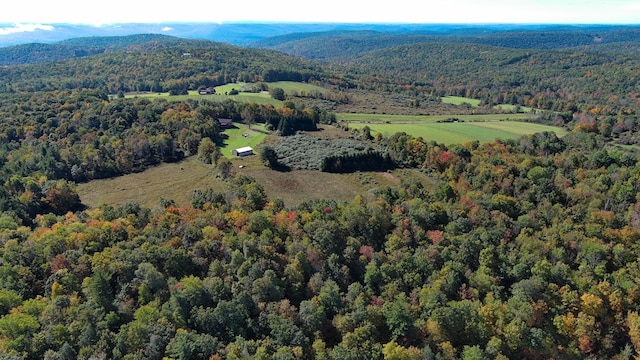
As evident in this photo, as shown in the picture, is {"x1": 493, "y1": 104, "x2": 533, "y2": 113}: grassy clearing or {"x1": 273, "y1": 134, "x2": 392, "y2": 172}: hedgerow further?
{"x1": 493, "y1": 104, "x2": 533, "y2": 113}: grassy clearing

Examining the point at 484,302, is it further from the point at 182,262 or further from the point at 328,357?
the point at 182,262

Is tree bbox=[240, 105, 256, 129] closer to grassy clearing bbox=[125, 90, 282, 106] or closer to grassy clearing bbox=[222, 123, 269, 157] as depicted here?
grassy clearing bbox=[222, 123, 269, 157]

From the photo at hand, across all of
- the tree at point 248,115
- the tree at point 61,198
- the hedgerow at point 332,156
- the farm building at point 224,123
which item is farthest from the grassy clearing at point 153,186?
the tree at point 248,115

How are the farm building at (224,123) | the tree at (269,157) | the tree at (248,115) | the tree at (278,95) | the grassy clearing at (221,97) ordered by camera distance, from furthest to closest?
the tree at (278,95)
the grassy clearing at (221,97)
the tree at (248,115)
the farm building at (224,123)
the tree at (269,157)

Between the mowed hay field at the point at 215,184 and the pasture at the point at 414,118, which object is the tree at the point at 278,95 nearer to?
the pasture at the point at 414,118

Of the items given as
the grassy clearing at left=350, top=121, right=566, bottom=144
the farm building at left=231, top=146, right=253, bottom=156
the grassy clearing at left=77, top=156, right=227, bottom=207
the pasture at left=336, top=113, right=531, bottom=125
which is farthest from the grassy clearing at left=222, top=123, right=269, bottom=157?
the pasture at left=336, top=113, right=531, bottom=125

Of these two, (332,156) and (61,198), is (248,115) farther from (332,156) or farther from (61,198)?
(61,198)

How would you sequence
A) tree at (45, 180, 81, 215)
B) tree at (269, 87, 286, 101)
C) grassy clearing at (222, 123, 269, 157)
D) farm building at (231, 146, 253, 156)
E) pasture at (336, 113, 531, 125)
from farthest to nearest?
tree at (269, 87, 286, 101) → pasture at (336, 113, 531, 125) → grassy clearing at (222, 123, 269, 157) → farm building at (231, 146, 253, 156) → tree at (45, 180, 81, 215)
